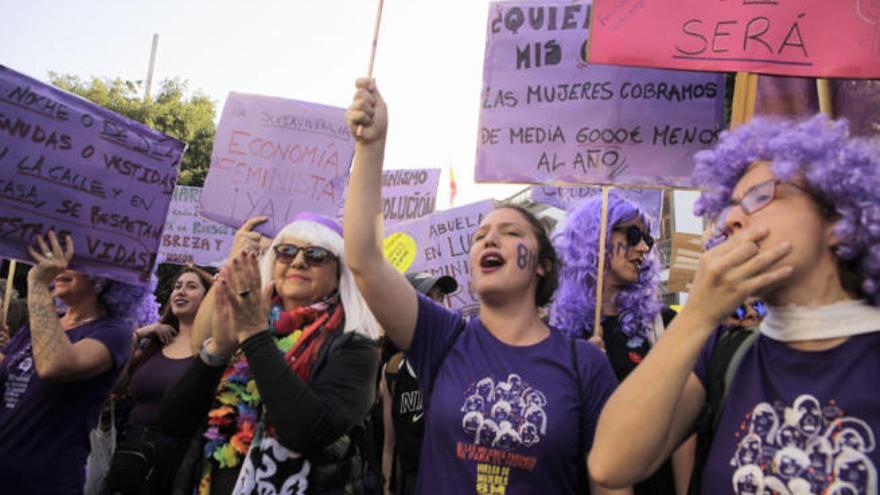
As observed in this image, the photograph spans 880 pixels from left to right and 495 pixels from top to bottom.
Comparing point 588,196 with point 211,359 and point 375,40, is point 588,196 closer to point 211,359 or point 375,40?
point 375,40

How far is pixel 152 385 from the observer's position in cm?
401

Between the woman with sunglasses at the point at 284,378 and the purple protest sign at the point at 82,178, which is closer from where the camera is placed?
the woman with sunglasses at the point at 284,378

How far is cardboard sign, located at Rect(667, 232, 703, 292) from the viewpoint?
227 inches

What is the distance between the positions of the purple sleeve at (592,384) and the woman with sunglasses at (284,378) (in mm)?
785

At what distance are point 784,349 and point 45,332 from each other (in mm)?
2930

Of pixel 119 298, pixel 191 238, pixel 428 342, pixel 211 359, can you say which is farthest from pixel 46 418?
pixel 191 238

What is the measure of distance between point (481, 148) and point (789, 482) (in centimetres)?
279

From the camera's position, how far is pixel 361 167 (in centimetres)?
224

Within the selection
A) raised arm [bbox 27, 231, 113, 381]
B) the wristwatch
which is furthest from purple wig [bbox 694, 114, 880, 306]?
raised arm [bbox 27, 231, 113, 381]

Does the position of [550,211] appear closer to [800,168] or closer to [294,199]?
[294,199]

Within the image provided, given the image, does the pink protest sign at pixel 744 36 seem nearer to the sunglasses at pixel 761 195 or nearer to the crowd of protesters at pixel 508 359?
the crowd of protesters at pixel 508 359

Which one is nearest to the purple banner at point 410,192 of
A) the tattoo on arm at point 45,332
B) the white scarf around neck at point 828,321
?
the tattoo on arm at point 45,332

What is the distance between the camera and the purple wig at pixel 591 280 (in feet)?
11.1

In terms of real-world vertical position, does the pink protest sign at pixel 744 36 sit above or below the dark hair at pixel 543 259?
above
